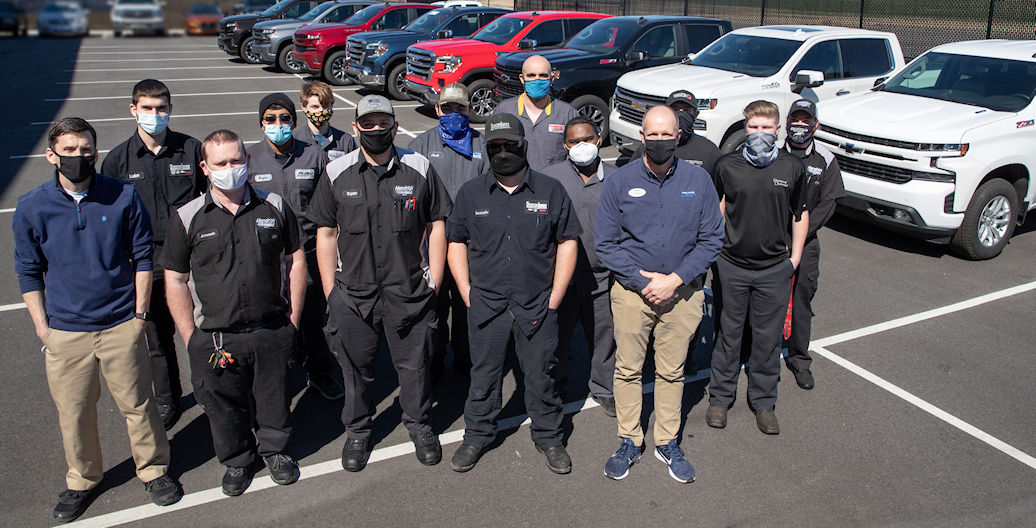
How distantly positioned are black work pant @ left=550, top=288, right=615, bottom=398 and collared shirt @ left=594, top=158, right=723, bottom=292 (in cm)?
66

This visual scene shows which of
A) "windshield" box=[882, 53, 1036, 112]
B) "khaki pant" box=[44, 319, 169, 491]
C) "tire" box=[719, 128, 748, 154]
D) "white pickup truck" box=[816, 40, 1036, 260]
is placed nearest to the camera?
"khaki pant" box=[44, 319, 169, 491]

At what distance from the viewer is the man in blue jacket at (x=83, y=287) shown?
362cm

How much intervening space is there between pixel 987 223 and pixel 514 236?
20.7 ft

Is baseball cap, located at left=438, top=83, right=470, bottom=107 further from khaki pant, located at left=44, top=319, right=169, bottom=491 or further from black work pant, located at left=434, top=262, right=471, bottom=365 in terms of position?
khaki pant, located at left=44, top=319, right=169, bottom=491

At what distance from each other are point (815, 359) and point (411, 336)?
331cm

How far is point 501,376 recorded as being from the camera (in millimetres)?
4246

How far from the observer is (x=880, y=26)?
19.4 meters

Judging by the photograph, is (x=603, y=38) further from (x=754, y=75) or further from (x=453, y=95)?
(x=453, y=95)

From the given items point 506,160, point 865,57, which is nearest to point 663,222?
point 506,160

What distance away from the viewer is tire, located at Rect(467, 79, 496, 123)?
568 inches

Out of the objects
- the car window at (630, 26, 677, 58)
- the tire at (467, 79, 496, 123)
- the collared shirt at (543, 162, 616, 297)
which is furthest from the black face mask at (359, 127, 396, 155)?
the tire at (467, 79, 496, 123)

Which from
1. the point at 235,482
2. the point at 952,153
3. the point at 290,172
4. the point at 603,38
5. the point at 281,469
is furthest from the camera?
the point at 603,38

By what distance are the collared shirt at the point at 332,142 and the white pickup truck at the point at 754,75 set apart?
18.7 feet

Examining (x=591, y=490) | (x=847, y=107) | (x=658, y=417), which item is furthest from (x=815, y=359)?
(x=847, y=107)
